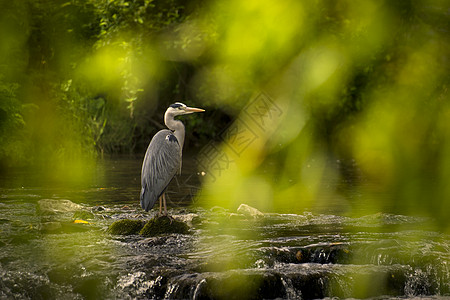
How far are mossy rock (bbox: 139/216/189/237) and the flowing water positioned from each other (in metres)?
0.14

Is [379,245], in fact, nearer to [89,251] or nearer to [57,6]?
[89,251]

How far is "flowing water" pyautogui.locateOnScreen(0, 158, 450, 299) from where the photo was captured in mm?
6270

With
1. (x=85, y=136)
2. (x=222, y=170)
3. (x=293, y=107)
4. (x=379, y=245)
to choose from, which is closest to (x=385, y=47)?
(x=293, y=107)

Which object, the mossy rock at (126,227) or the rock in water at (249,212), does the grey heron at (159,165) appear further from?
the rock in water at (249,212)

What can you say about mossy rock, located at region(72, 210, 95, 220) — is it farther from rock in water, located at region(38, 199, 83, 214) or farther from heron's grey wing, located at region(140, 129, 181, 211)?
heron's grey wing, located at region(140, 129, 181, 211)

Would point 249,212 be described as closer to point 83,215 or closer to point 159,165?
point 159,165

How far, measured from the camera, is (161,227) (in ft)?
26.1

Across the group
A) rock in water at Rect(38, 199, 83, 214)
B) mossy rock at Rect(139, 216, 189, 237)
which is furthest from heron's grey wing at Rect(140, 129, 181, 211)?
rock in water at Rect(38, 199, 83, 214)

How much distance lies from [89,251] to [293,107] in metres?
12.7

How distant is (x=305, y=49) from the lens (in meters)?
18.7

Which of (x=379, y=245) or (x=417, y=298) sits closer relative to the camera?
(x=417, y=298)

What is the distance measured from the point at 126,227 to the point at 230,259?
1714 millimetres

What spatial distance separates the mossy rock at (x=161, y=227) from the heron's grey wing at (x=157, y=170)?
0.26 meters

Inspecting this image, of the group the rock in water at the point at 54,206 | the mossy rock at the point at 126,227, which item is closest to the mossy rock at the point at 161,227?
the mossy rock at the point at 126,227
